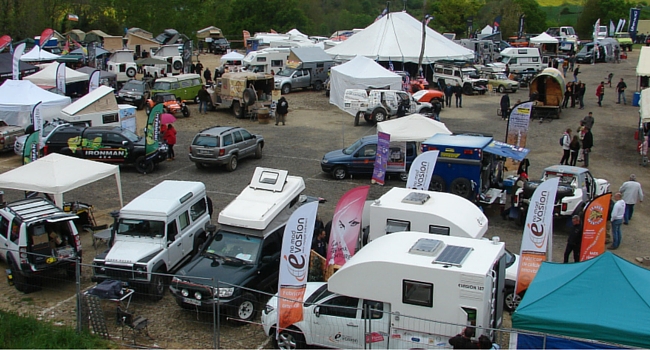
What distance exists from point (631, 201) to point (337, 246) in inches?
335

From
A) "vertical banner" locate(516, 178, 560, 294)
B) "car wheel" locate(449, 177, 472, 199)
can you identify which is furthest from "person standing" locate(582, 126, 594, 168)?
"vertical banner" locate(516, 178, 560, 294)

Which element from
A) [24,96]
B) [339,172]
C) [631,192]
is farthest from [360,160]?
[24,96]

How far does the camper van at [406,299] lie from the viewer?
8523 millimetres

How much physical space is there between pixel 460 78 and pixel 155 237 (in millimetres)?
29252

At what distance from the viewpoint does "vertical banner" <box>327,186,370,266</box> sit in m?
11.6

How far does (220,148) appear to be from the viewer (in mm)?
19797

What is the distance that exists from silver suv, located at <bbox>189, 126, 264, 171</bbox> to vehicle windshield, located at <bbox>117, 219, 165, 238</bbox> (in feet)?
25.4

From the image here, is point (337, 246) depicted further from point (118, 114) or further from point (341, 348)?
point (118, 114)

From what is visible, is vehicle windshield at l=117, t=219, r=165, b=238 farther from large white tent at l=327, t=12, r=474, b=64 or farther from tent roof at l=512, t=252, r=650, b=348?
large white tent at l=327, t=12, r=474, b=64

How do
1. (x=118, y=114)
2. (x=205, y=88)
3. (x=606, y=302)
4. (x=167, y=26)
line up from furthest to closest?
(x=167, y=26), (x=205, y=88), (x=118, y=114), (x=606, y=302)

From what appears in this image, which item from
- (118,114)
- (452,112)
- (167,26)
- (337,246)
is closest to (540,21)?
(167,26)

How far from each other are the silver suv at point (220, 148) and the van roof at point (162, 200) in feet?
20.7

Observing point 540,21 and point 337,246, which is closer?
point 337,246

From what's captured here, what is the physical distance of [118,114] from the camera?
2373 cm
